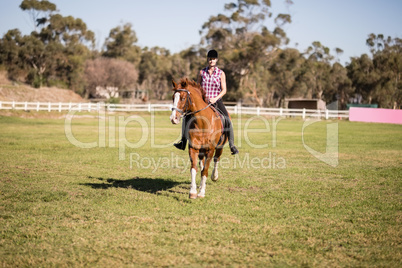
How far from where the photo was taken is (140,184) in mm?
10047

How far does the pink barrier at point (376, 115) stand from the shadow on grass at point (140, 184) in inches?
1854

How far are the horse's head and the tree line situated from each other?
66938mm

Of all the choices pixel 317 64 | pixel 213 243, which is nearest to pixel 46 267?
pixel 213 243

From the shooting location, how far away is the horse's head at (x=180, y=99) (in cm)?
790

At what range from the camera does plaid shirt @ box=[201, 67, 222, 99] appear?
9.38 meters

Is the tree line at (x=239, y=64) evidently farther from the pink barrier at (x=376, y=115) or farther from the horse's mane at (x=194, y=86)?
the horse's mane at (x=194, y=86)

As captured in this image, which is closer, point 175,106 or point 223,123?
point 175,106

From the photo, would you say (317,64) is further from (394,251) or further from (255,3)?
(394,251)

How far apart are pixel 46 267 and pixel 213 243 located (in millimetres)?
2395

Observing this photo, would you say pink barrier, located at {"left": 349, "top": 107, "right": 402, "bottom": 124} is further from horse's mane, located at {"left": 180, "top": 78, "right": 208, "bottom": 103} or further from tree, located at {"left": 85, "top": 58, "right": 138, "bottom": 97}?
tree, located at {"left": 85, "top": 58, "right": 138, "bottom": 97}

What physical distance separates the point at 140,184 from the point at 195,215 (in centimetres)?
339

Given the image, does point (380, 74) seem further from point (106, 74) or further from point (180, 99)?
point (180, 99)

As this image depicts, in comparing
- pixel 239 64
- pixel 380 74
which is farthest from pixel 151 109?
pixel 380 74

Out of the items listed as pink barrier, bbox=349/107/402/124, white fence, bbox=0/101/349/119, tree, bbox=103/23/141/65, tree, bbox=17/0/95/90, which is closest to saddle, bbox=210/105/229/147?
white fence, bbox=0/101/349/119
